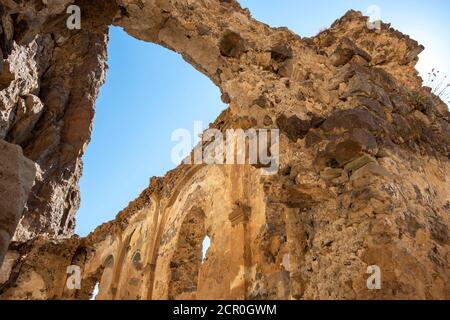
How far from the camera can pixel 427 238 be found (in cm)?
244

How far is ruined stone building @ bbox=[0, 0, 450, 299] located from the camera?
2.32m

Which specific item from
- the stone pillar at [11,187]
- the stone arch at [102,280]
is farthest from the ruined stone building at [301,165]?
the stone arch at [102,280]

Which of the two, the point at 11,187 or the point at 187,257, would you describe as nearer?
the point at 11,187

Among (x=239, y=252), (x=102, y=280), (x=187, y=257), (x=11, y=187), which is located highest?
(x=102, y=280)

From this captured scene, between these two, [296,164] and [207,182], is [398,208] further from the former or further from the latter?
[207,182]

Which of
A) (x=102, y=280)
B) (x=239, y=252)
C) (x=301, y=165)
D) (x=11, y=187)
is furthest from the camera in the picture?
(x=102, y=280)

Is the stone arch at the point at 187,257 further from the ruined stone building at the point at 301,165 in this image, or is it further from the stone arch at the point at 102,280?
the stone arch at the point at 102,280

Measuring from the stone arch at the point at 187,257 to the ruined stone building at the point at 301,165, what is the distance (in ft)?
0.09

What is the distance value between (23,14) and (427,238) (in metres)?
3.15

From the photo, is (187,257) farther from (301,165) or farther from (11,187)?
(11,187)

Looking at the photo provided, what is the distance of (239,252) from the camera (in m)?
5.47

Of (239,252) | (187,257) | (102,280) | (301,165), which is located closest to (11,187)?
(301,165)

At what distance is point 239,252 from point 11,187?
3.80 m

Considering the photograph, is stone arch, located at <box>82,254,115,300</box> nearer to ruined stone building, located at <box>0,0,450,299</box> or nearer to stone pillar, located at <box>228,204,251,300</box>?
ruined stone building, located at <box>0,0,450,299</box>
